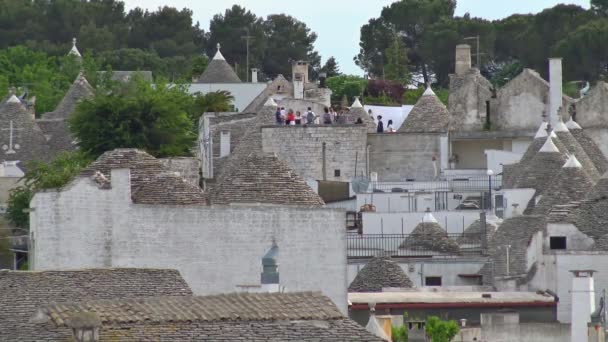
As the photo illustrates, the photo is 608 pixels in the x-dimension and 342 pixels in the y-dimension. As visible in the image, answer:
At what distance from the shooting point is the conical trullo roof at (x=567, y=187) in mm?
57188

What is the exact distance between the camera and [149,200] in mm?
40750

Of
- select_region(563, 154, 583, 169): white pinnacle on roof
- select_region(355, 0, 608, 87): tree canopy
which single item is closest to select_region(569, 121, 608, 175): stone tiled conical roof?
select_region(563, 154, 583, 169): white pinnacle on roof

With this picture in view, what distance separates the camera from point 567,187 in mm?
58062

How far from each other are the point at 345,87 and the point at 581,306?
76.2 metres

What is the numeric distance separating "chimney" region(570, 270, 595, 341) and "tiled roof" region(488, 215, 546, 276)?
9.19m

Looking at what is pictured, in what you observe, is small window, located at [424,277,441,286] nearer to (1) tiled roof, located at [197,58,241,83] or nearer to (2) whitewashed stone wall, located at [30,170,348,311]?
(2) whitewashed stone wall, located at [30,170,348,311]

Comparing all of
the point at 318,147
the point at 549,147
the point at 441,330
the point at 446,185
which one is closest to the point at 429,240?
the point at 549,147

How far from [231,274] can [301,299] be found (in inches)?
491

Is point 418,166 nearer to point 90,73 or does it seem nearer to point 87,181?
point 90,73

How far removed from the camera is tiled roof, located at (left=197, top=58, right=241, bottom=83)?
99.2 m

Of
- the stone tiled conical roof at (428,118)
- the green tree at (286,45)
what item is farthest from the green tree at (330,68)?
the stone tiled conical roof at (428,118)

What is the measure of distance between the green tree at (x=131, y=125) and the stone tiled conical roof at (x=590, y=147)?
29.6 feet

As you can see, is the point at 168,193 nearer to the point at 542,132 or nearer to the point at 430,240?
the point at 430,240

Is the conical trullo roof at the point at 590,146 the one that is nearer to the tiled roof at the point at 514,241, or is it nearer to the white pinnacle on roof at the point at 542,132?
the white pinnacle on roof at the point at 542,132
